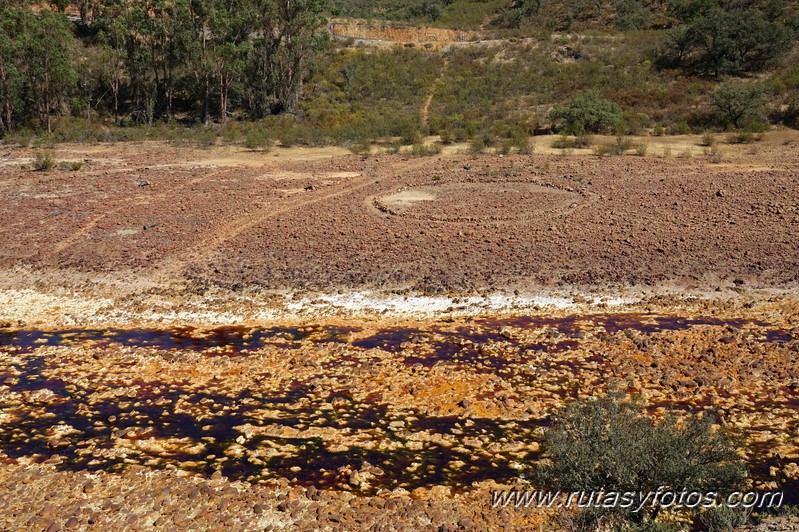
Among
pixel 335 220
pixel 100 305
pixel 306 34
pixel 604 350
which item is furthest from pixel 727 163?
pixel 306 34

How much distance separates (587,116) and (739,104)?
256 inches

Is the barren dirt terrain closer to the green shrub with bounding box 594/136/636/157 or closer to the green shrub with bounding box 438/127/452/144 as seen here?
the green shrub with bounding box 594/136/636/157

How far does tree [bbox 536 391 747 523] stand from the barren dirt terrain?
731mm

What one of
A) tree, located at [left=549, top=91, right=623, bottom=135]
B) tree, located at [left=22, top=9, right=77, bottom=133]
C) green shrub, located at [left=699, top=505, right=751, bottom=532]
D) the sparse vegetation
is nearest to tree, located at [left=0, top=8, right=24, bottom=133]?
tree, located at [left=22, top=9, right=77, bottom=133]

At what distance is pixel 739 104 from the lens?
100 feet

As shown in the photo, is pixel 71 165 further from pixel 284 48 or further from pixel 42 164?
pixel 284 48

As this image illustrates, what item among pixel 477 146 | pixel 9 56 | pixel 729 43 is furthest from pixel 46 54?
Result: pixel 729 43

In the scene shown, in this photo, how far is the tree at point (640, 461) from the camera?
639 centimetres

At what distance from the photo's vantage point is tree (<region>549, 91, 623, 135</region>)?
101 ft

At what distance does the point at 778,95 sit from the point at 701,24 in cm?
1010

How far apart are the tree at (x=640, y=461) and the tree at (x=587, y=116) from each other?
24756mm

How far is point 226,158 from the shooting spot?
27891mm

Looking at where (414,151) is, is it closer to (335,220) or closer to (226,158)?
(226,158)

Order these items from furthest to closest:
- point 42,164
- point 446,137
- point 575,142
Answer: point 446,137
point 575,142
point 42,164
